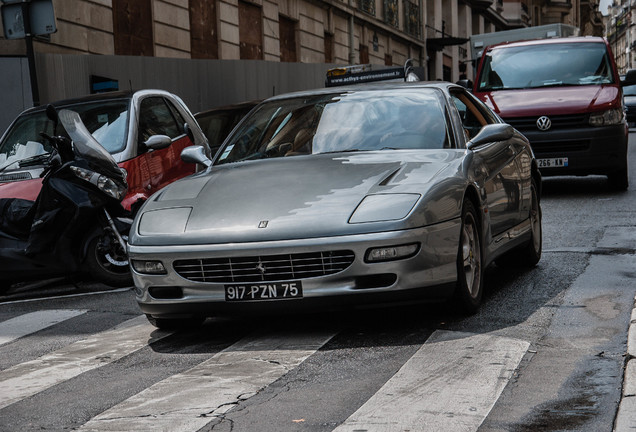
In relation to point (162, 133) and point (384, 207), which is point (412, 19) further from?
point (384, 207)

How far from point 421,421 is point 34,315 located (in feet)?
13.8

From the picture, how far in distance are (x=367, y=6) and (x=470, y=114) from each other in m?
31.0

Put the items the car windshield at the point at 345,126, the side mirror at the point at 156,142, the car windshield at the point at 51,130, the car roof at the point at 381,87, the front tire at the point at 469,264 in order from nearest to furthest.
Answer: the front tire at the point at 469,264
the car windshield at the point at 345,126
the car roof at the point at 381,87
the side mirror at the point at 156,142
the car windshield at the point at 51,130

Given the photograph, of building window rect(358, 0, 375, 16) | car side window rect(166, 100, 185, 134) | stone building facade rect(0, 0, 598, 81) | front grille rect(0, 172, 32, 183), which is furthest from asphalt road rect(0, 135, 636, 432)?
building window rect(358, 0, 375, 16)

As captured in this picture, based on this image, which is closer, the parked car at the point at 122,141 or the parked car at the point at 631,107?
the parked car at the point at 122,141

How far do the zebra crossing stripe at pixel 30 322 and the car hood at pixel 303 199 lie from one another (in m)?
1.19

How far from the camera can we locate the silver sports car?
227 inches

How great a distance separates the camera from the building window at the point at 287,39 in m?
29.7

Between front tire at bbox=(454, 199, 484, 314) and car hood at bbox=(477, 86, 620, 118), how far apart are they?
7539 mm

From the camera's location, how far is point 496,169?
7344 mm

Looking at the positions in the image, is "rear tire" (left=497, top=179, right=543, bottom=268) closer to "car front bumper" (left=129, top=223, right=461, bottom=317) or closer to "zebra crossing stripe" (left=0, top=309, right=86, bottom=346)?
"car front bumper" (left=129, top=223, right=461, bottom=317)

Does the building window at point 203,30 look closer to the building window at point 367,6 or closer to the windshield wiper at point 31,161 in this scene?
the building window at point 367,6

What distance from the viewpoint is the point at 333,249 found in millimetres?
5707

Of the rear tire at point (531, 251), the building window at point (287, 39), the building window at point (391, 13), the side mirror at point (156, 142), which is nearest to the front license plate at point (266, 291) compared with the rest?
the rear tire at point (531, 251)
